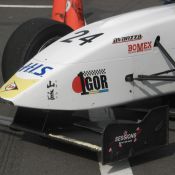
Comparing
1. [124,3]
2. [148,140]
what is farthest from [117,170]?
[124,3]

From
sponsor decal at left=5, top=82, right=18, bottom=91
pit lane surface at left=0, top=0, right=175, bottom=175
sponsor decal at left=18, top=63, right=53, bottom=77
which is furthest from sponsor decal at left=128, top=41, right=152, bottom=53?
sponsor decal at left=5, top=82, right=18, bottom=91

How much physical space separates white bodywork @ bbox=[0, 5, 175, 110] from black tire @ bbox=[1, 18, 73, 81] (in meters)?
0.44

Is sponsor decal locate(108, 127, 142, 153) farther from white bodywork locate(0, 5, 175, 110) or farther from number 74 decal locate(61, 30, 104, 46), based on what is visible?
number 74 decal locate(61, 30, 104, 46)

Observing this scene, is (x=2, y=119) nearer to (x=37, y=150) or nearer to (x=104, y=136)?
(x=37, y=150)

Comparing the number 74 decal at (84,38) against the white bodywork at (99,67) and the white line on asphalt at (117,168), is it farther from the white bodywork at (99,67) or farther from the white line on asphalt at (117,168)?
the white line on asphalt at (117,168)

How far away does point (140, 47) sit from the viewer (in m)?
4.83

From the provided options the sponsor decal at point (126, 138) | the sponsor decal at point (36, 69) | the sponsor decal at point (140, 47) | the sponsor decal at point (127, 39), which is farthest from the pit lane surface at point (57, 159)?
the sponsor decal at point (127, 39)

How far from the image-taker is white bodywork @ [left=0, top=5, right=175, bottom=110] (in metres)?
4.46

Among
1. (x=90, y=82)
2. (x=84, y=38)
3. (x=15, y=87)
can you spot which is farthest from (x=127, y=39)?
(x=15, y=87)

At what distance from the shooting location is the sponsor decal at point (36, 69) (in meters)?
4.54

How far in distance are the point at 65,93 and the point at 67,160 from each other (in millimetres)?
592

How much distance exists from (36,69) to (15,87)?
241 mm

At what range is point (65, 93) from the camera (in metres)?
4.48

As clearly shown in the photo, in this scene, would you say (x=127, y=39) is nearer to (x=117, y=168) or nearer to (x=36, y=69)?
(x=36, y=69)
